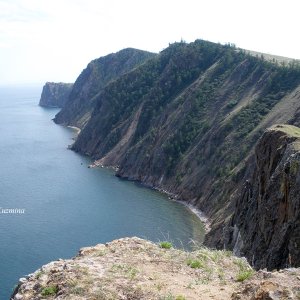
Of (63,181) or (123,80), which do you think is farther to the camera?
(123,80)

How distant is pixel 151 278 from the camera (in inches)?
557

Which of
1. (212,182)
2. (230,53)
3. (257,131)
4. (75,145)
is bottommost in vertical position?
(75,145)

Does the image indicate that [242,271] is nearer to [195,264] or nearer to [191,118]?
[195,264]

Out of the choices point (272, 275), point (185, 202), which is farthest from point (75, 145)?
point (272, 275)

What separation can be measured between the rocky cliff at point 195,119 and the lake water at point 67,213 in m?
6.21

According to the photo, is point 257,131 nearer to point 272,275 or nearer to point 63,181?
point 63,181

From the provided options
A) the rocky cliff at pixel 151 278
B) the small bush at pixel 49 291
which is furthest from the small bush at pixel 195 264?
the small bush at pixel 49 291

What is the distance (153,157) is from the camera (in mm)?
115438

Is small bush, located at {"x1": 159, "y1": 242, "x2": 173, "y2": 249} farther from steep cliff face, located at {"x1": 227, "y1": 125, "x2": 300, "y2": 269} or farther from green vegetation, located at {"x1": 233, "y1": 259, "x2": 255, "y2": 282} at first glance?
steep cliff face, located at {"x1": 227, "y1": 125, "x2": 300, "y2": 269}

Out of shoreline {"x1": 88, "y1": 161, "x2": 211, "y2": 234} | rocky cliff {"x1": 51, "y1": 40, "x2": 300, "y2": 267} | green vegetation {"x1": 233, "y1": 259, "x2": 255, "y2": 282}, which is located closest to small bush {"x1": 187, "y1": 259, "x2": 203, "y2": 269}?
green vegetation {"x1": 233, "y1": 259, "x2": 255, "y2": 282}

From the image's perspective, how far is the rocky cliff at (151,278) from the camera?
1253 cm

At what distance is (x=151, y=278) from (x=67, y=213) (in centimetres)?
7140

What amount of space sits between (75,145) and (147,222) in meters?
79.1

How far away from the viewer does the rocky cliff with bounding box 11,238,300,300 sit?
1253 centimetres
